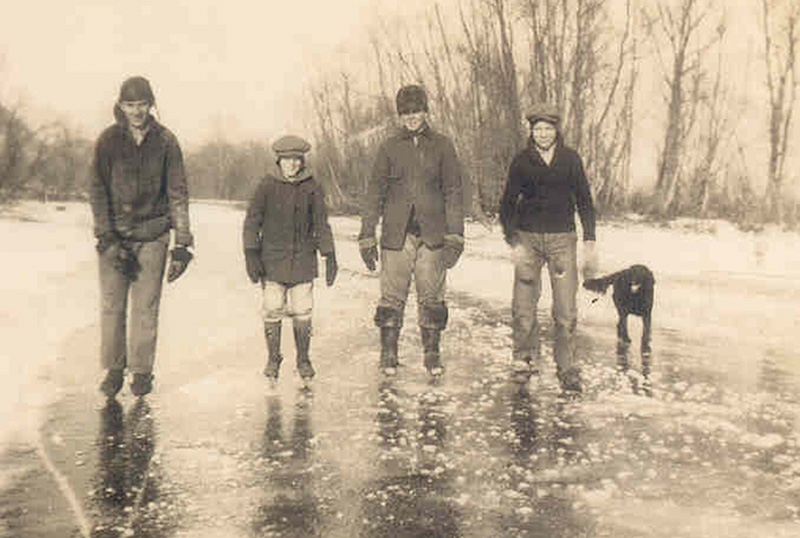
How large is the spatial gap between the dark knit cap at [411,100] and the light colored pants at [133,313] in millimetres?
1995

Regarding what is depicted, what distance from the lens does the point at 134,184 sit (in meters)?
6.51

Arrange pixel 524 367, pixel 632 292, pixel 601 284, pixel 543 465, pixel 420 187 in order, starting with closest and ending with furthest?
pixel 543 465, pixel 420 187, pixel 524 367, pixel 601 284, pixel 632 292

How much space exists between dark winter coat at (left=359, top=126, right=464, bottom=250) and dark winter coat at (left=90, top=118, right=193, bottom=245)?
4.86ft

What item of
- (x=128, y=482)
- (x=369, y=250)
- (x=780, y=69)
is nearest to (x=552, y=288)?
(x=369, y=250)

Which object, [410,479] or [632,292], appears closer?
[410,479]

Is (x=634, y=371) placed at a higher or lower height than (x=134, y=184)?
lower

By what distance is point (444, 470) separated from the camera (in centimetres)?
484

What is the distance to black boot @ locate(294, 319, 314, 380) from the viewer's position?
278 inches

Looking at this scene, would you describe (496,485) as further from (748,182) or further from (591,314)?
(748,182)

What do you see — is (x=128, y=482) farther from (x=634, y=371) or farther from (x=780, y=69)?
(x=780, y=69)

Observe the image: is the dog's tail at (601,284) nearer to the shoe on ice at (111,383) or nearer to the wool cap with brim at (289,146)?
the wool cap with brim at (289,146)

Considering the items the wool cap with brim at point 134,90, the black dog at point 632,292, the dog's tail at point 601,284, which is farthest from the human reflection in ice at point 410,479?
the black dog at point 632,292

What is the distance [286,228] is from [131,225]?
3.51ft

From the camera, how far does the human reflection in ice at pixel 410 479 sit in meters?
4.02
